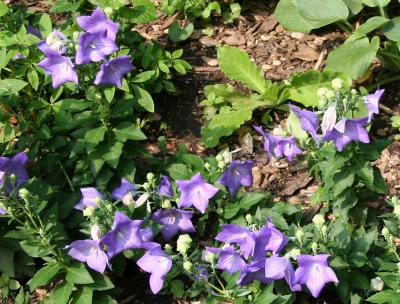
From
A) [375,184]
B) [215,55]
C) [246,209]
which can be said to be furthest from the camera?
[215,55]

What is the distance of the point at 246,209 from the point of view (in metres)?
3.55

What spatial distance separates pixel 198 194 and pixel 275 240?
0.49m

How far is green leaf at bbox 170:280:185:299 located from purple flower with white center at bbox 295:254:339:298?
688 millimetres

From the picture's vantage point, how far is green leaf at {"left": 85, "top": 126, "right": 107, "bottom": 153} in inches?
139

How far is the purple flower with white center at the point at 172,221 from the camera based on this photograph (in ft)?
11.4

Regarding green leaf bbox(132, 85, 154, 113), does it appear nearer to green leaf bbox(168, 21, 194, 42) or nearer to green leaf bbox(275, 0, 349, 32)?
green leaf bbox(168, 21, 194, 42)

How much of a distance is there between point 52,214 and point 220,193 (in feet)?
2.80

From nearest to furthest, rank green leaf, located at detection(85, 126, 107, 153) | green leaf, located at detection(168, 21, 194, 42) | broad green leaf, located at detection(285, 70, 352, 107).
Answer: green leaf, located at detection(85, 126, 107, 153), broad green leaf, located at detection(285, 70, 352, 107), green leaf, located at detection(168, 21, 194, 42)

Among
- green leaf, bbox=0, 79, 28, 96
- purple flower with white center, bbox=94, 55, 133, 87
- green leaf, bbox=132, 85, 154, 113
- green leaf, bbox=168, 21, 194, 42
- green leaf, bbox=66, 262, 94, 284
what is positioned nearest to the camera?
green leaf, bbox=66, 262, 94, 284

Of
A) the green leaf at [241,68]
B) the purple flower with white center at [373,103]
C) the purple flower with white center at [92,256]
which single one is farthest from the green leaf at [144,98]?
the purple flower with white center at [373,103]

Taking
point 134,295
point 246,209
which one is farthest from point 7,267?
point 246,209

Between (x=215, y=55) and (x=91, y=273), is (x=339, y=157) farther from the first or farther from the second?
(x=215, y=55)

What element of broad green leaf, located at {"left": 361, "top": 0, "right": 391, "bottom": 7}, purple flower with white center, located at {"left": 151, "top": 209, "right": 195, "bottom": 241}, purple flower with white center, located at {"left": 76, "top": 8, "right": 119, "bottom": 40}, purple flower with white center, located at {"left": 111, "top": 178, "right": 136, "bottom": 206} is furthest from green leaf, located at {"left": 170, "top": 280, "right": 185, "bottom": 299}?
broad green leaf, located at {"left": 361, "top": 0, "right": 391, "bottom": 7}

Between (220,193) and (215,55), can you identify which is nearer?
(220,193)
